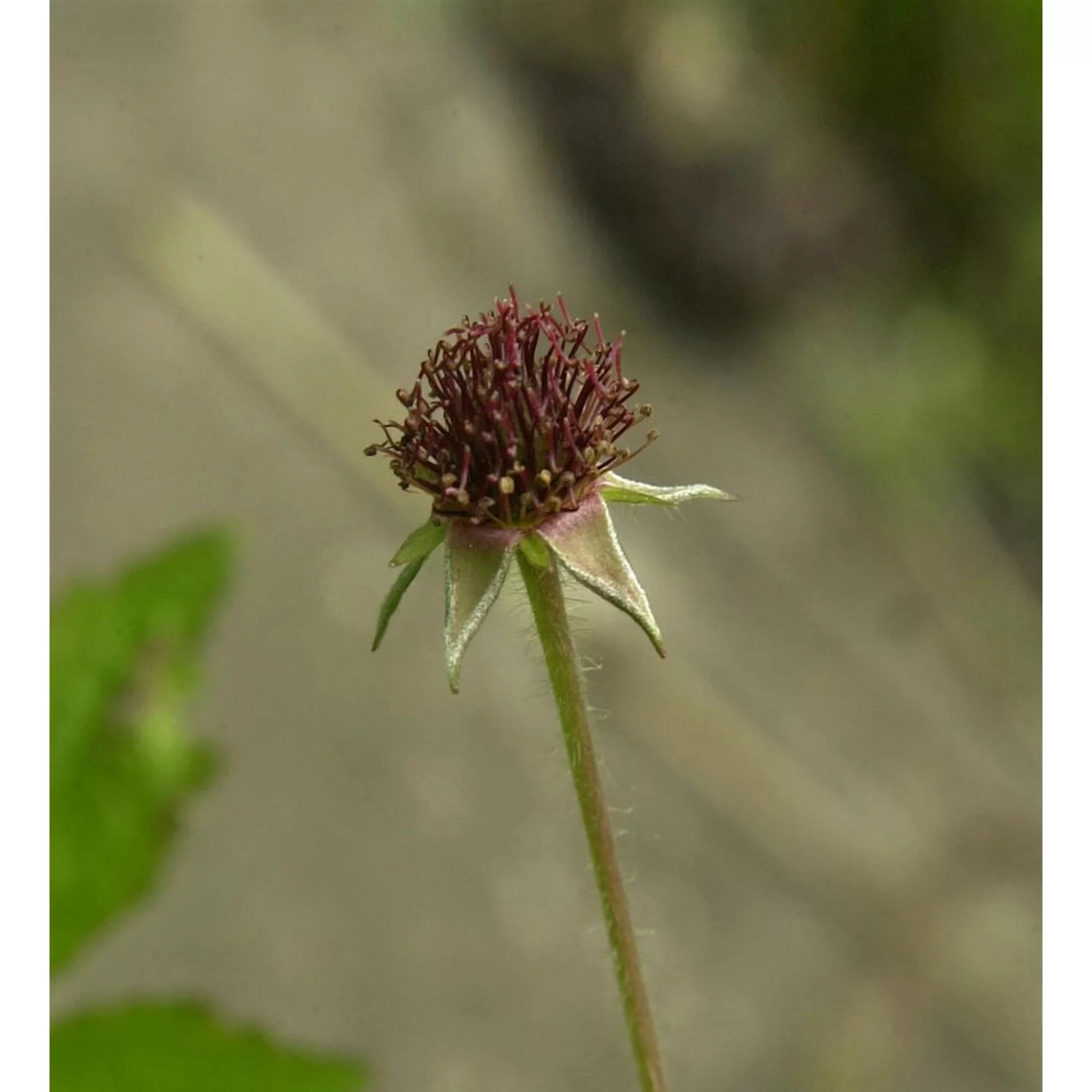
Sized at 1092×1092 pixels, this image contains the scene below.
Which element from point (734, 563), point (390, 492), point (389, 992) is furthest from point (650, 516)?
point (389, 992)

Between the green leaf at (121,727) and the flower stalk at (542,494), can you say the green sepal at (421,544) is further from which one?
the green leaf at (121,727)

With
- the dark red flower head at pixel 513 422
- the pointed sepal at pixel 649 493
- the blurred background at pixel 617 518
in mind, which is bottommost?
the pointed sepal at pixel 649 493

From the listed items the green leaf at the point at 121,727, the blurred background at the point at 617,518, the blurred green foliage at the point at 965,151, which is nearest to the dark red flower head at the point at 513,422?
the green leaf at the point at 121,727

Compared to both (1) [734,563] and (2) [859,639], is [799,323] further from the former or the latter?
(2) [859,639]

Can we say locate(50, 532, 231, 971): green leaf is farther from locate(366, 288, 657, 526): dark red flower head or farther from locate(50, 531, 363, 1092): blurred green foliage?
locate(366, 288, 657, 526): dark red flower head

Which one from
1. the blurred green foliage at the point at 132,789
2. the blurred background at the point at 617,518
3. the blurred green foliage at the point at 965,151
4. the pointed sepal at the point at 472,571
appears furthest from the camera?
the blurred background at the point at 617,518

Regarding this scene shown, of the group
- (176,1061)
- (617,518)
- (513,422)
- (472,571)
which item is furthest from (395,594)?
(617,518)

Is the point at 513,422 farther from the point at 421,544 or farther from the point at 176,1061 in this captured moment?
the point at 176,1061

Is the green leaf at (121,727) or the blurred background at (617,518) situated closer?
the green leaf at (121,727)

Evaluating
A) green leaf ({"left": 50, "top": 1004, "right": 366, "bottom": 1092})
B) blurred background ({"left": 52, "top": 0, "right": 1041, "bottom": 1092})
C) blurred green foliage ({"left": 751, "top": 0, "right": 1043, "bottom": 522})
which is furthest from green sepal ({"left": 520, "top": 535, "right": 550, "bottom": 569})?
blurred green foliage ({"left": 751, "top": 0, "right": 1043, "bottom": 522})
